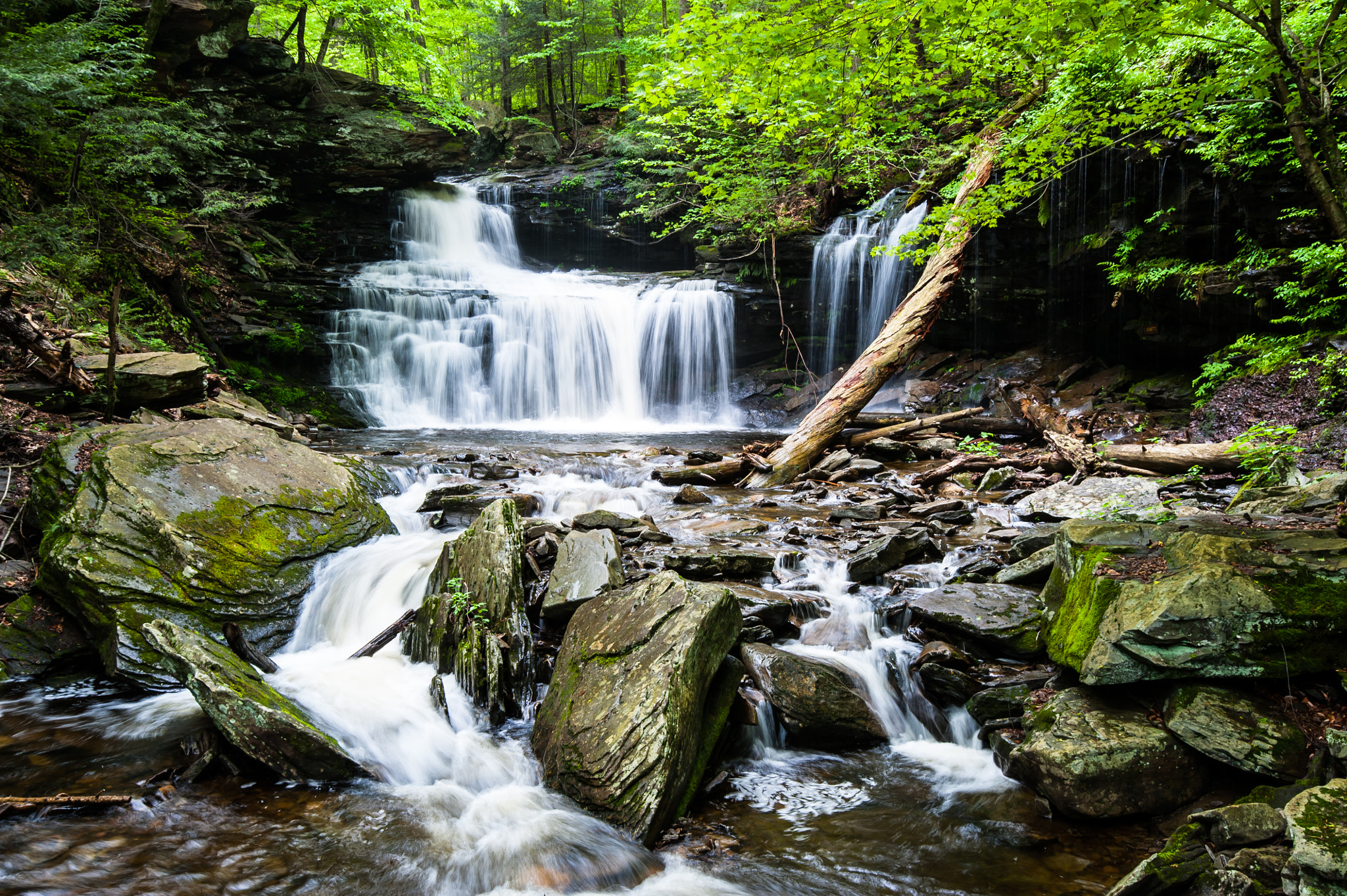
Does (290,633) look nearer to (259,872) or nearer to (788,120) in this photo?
(259,872)

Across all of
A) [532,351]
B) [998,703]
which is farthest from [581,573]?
[532,351]

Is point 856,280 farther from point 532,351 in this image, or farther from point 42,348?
Answer: point 42,348

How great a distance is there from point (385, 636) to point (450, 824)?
1.78 m

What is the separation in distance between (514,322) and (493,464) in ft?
25.9

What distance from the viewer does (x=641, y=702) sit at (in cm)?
330

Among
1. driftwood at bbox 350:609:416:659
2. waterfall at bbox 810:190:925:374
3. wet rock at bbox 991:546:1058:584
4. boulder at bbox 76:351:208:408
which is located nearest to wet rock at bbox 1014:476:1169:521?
wet rock at bbox 991:546:1058:584

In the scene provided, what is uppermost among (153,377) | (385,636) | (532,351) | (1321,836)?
(532,351)

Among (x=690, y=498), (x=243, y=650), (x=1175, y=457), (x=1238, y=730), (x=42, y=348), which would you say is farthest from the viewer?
(x=690, y=498)

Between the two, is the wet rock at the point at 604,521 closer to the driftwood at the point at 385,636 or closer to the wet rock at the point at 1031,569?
the driftwood at the point at 385,636

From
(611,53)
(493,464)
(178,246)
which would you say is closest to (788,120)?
(493,464)

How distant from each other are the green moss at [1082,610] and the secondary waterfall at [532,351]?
→ 11952 mm

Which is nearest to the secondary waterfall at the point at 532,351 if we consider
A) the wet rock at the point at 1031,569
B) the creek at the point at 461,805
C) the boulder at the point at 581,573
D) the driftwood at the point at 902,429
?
the driftwood at the point at 902,429

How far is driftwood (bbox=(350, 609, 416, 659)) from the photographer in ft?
15.1

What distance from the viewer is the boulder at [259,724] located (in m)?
3.32
